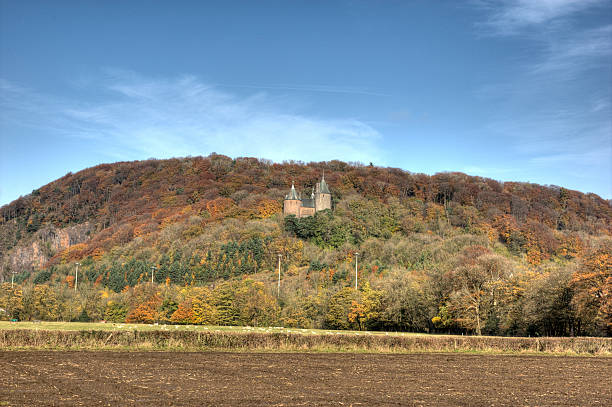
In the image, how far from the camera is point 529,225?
14525 centimetres

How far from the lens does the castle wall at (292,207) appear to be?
166 meters

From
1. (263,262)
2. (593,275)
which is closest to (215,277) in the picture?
(263,262)

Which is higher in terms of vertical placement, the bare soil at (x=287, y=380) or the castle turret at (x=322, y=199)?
the castle turret at (x=322, y=199)

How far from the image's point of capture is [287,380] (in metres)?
20.5

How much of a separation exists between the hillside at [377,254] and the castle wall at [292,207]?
426 centimetres

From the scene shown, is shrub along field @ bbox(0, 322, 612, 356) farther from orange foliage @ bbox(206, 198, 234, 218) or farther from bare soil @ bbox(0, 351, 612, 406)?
orange foliage @ bbox(206, 198, 234, 218)

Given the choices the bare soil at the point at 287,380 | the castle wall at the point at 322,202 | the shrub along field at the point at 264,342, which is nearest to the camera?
the bare soil at the point at 287,380

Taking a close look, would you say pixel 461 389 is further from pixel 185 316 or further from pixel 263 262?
pixel 263 262

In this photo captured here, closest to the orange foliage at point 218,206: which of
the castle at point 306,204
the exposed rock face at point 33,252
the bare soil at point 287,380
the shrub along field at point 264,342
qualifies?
the castle at point 306,204

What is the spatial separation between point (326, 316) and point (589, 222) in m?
135

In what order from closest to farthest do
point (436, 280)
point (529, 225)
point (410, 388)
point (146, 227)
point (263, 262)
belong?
point (410, 388) → point (436, 280) → point (263, 262) → point (529, 225) → point (146, 227)

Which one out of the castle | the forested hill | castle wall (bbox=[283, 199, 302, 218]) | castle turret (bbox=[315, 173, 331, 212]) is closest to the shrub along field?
the forested hill

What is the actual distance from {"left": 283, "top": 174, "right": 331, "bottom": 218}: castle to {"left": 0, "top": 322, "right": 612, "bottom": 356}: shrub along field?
426 ft

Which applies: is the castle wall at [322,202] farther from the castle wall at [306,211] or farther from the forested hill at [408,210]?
the forested hill at [408,210]
